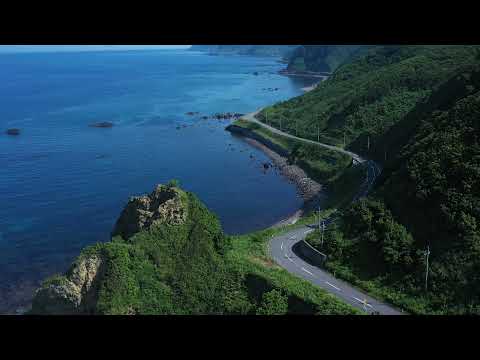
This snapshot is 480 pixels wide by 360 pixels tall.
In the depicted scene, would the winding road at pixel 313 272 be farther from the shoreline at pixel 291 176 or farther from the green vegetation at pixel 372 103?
the green vegetation at pixel 372 103

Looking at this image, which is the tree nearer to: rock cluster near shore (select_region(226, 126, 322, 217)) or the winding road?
the winding road

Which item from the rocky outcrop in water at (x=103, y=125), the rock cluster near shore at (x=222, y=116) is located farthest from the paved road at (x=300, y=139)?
the rocky outcrop in water at (x=103, y=125)

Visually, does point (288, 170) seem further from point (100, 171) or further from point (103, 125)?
point (103, 125)

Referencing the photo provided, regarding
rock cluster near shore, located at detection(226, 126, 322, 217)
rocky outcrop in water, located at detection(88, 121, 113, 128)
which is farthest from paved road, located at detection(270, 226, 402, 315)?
rocky outcrop in water, located at detection(88, 121, 113, 128)

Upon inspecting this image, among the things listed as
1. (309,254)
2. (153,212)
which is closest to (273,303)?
(309,254)

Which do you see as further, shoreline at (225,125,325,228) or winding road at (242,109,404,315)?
shoreline at (225,125,325,228)
